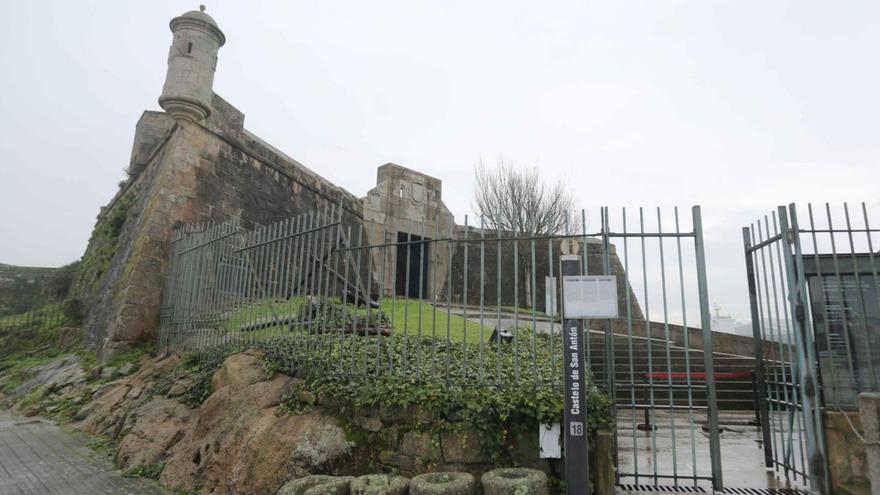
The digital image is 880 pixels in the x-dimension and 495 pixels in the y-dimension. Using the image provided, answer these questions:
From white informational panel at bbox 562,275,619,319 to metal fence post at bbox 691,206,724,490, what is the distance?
1032 millimetres

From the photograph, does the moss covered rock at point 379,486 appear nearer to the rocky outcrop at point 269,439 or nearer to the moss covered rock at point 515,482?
the rocky outcrop at point 269,439

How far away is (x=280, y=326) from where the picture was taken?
5840 mm

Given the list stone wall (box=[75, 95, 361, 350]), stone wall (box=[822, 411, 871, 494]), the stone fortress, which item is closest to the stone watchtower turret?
the stone fortress

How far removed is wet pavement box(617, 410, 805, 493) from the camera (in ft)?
12.6

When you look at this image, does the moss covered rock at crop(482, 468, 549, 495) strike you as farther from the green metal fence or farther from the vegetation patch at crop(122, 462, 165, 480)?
the vegetation patch at crop(122, 462, 165, 480)

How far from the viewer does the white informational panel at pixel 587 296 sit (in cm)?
312

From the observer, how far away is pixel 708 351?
3779mm

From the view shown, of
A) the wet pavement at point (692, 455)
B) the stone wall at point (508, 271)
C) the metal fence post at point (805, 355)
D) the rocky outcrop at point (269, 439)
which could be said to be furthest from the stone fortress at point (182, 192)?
the stone wall at point (508, 271)

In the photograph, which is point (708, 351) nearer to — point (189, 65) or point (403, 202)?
point (189, 65)

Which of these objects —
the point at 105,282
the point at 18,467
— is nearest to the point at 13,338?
the point at 105,282

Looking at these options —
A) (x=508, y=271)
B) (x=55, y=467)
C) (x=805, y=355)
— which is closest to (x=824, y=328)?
(x=805, y=355)

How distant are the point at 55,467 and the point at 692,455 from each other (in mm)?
6402

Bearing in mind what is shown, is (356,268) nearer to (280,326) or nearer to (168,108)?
(280,326)

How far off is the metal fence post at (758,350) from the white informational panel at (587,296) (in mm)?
2357
